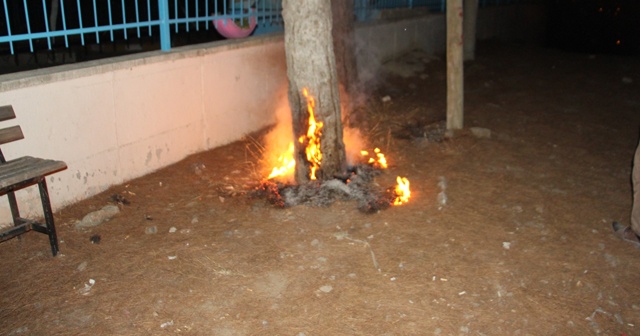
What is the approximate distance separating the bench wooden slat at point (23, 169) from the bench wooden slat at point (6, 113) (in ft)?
1.12

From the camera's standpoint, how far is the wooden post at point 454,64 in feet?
23.7

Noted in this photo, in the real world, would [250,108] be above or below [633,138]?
above

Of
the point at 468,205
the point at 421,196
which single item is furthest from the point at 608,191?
the point at 421,196

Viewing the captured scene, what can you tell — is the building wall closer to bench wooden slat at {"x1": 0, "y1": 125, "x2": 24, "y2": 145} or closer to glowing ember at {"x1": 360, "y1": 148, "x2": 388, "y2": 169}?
bench wooden slat at {"x1": 0, "y1": 125, "x2": 24, "y2": 145}

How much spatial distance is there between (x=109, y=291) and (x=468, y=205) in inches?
133

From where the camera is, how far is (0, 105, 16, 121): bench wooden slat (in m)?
4.50

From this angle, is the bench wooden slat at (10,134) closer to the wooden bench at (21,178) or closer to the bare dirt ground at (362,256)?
the wooden bench at (21,178)

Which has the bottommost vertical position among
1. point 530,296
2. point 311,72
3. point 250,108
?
point 530,296

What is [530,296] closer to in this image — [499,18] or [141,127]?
[141,127]

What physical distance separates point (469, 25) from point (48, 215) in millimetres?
10214

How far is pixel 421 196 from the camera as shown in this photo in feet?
19.0

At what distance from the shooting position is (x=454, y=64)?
7402 millimetres

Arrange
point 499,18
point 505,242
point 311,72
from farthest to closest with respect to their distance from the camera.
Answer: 1. point 499,18
2. point 311,72
3. point 505,242

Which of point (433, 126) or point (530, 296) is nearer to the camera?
point (530, 296)
